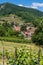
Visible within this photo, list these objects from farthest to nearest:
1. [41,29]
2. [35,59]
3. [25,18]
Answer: [25,18]
[41,29]
[35,59]

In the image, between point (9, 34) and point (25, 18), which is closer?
point (9, 34)

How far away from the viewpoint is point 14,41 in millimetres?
57375

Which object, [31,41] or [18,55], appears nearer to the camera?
[18,55]

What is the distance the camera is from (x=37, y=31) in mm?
57844

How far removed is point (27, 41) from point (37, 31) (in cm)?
333

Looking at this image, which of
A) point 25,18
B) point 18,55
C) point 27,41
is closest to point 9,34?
point 27,41

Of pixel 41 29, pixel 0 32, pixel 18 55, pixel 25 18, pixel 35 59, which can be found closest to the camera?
pixel 35 59

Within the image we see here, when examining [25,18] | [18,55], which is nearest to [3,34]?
[18,55]

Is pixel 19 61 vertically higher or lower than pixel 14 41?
higher

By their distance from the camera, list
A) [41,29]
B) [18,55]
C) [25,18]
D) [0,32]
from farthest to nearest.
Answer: [25,18] → [0,32] → [41,29] → [18,55]

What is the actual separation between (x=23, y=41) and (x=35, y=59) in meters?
46.7

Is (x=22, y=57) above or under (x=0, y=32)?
above

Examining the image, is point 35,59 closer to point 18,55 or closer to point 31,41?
point 18,55

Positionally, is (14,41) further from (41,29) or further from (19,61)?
(19,61)
